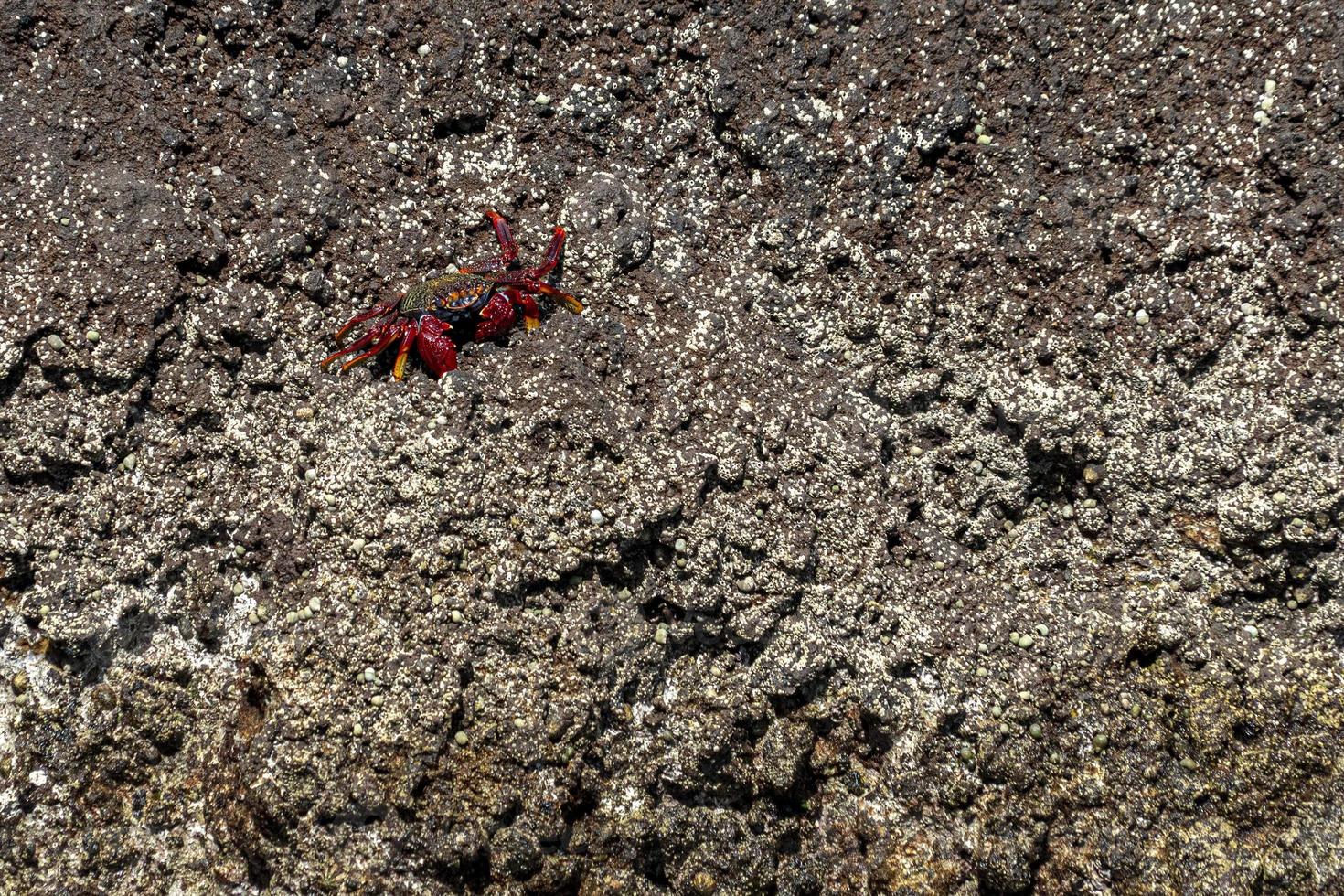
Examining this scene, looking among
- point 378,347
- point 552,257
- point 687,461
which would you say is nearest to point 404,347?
point 378,347

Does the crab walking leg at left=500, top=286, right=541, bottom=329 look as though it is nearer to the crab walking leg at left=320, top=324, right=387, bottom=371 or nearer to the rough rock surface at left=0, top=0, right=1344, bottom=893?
the rough rock surface at left=0, top=0, right=1344, bottom=893

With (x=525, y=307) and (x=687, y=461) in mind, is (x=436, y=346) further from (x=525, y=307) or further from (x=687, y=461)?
(x=687, y=461)

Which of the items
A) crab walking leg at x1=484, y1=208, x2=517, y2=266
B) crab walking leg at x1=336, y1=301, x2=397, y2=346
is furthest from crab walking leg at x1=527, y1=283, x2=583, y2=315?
crab walking leg at x1=336, y1=301, x2=397, y2=346

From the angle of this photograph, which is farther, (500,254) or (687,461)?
(500,254)

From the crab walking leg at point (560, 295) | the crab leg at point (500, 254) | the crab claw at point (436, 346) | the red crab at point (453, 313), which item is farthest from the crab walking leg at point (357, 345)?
the crab walking leg at point (560, 295)

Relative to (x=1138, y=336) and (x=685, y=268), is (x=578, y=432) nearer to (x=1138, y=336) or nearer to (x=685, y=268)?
(x=685, y=268)

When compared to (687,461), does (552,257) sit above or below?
above
